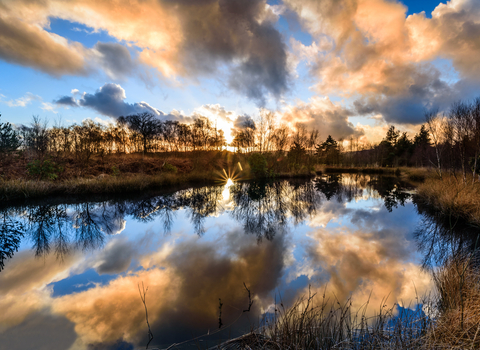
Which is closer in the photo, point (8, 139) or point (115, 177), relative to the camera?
point (115, 177)

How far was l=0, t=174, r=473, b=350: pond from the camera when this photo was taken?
298cm

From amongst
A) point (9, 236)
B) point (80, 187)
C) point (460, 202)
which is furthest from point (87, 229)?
point (460, 202)

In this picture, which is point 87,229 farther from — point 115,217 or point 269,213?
point 269,213

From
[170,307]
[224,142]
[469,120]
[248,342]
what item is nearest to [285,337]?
[248,342]

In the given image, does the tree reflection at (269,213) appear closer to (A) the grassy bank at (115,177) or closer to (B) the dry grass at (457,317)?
(B) the dry grass at (457,317)

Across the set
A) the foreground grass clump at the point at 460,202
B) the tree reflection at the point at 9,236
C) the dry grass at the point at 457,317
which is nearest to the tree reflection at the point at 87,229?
the tree reflection at the point at 9,236

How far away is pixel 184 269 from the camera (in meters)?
4.76

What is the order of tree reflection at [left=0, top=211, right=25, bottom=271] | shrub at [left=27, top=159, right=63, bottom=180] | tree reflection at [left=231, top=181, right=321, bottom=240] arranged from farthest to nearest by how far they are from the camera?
1. shrub at [left=27, top=159, right=63, bottom=180]
2. tree reflection at [left=231, top=181, right=321, bottom=240]
3. tree reflection at [left=0, top=211, right=25, bottom=271]

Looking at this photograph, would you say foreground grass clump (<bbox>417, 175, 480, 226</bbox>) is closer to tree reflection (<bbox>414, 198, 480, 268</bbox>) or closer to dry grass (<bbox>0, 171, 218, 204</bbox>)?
tree reflection (<bbox>414, 198, 480, 268</bbox>)

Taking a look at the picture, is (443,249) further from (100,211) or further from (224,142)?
(224,142)

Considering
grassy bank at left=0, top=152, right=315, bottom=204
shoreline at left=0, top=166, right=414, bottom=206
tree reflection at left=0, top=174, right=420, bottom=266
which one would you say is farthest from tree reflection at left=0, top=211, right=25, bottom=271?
grassy bank at left=0, top=152, right=315, bottom=204

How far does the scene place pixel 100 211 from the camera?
32.2 ft

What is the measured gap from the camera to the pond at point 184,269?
2.98 meters

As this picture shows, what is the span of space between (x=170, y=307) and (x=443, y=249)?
7769 mm
